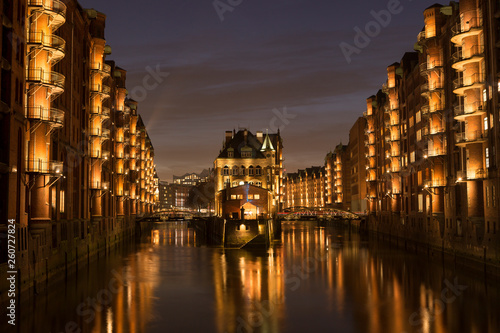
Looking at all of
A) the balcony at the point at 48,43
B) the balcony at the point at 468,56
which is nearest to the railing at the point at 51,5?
the balcony at the point at 48,43

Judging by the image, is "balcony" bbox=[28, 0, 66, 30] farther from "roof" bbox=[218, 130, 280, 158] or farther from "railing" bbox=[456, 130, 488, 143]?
"roof" bbox=[218, 130, 280, 158]

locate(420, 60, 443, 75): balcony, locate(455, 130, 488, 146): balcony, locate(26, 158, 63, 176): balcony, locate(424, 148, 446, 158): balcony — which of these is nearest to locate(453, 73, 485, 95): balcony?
locate(455, 130, 488, 146): balcony

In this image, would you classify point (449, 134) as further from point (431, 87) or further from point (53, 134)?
point (53, 134)

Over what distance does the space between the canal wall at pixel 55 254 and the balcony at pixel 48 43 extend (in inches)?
468

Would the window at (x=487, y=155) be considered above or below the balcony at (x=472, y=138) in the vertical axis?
below

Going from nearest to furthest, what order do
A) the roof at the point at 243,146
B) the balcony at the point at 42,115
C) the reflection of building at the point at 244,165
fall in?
the balcony at the point at 42,115 < the reflection of building at the point at 244,165 < the roof at the point at 243,146

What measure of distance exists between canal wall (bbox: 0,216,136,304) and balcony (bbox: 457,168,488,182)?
3388cm

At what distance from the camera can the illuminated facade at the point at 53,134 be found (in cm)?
3216

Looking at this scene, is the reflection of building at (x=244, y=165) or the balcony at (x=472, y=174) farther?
the reflection of building at (x=244, y=165)

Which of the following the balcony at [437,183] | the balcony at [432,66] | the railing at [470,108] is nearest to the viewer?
the railing at [470,108]

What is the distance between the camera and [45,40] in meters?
36.8

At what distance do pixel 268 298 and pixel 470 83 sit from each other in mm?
25487

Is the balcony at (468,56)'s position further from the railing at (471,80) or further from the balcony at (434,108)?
the balcony at (434,108)

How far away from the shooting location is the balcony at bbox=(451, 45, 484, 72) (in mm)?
45500
